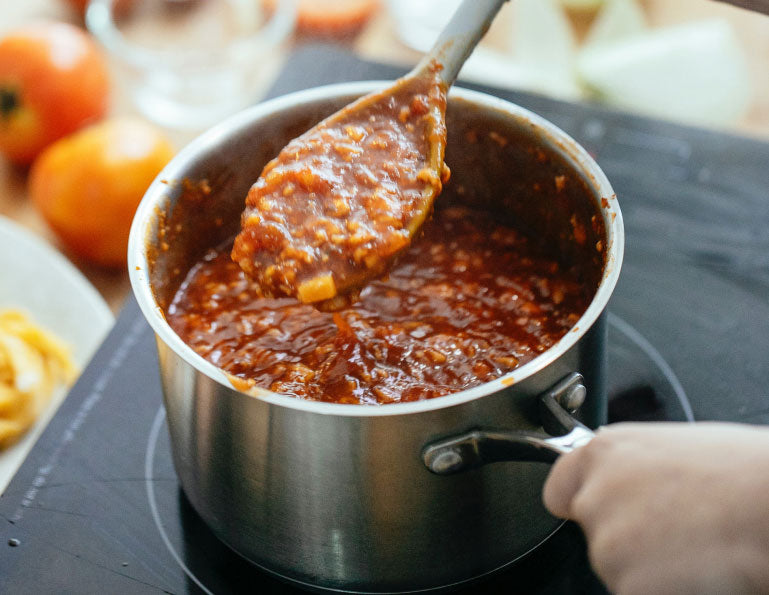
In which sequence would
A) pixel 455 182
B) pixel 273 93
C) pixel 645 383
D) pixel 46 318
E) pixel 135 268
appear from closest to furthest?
1. pixel 135 268
2. pixel 645 383
3. pixel 455 182
4. pixel 46 318
5. pixel 273 93

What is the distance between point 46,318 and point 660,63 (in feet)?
3.75

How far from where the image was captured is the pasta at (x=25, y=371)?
4.17ft

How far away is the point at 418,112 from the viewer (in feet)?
3.23

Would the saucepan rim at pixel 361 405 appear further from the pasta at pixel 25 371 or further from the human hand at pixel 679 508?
the pasta at pixel 25 371

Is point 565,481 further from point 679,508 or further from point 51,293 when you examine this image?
point 51,293

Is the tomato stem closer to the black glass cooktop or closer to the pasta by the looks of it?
the pasta

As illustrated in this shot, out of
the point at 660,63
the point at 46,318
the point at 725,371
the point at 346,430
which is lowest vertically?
the point at 46,318

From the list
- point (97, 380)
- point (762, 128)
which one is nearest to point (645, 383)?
point (97, 380)

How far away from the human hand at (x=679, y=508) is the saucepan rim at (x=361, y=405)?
127 mm

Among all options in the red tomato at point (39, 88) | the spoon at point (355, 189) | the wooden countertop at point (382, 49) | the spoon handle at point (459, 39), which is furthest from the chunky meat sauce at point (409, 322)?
the red tomato at point (39, 88)

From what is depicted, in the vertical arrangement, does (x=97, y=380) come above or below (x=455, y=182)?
below

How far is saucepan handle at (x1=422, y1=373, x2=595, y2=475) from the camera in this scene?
71 centimetres

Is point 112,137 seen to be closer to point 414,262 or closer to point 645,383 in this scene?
point 414,262

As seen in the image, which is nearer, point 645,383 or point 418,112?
point 418,112
